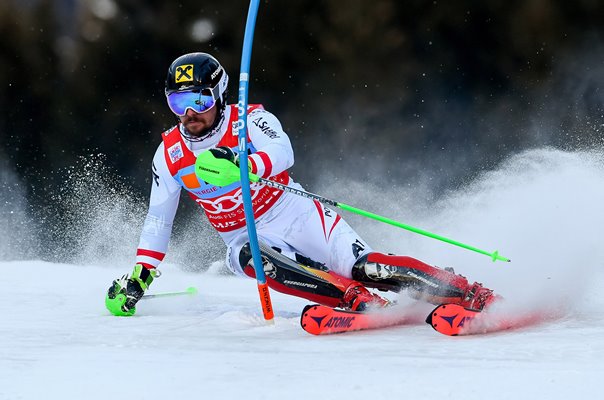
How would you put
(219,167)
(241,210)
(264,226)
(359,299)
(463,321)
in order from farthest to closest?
(264,226)
(241,210)
(359,299)
(219,167)
(463,321)

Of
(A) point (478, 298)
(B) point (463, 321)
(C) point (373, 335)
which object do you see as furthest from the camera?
(A) point (478, 298)

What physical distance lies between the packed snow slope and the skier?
20cm

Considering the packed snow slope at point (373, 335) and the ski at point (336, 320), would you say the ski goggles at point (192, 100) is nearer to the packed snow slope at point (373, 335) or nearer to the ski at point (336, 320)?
the packed snow slope at point (373, 335)

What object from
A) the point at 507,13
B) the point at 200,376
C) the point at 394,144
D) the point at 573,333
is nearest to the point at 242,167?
the point at 200,376

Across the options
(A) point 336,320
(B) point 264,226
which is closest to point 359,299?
(A) point 336,320

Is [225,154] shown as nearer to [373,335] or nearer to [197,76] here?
[197,76]

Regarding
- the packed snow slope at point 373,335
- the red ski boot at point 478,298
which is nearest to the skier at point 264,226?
the red ski boot at point 478,298

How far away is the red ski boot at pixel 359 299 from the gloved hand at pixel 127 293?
127cm

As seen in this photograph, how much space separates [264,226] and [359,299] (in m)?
0.77

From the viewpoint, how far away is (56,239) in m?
7.79

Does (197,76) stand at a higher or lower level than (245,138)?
higher

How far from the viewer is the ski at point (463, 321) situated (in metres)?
3.31

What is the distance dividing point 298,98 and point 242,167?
391 cm

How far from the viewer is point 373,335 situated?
3.51 metres
